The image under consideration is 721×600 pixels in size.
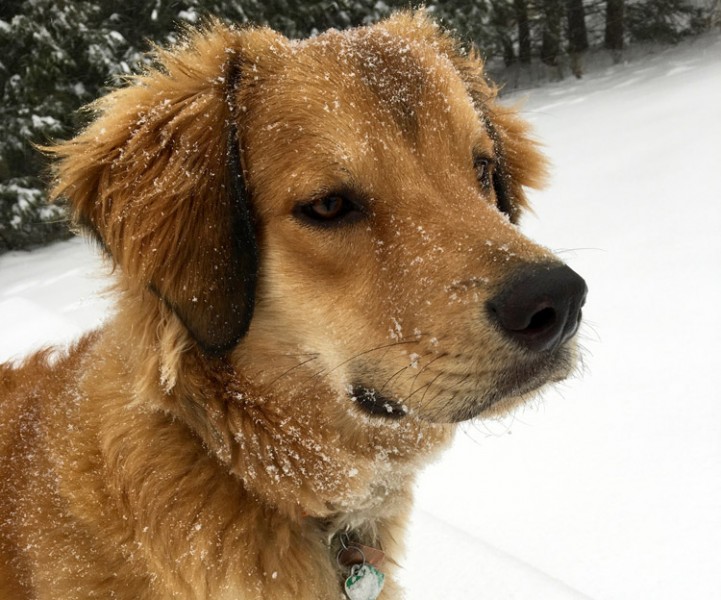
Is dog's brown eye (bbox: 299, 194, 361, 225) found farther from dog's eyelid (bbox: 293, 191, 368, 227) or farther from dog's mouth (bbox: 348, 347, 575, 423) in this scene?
dog's mouth (bbox: 348, 347, 575, 423)

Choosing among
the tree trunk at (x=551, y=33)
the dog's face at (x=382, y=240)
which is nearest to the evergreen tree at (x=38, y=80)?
the dog's face at (x=382, y=240)

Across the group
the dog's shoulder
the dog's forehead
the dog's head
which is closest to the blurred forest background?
the dog's shoulder

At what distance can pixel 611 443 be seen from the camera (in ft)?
12.9

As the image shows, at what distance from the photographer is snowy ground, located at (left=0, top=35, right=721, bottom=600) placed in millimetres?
3068

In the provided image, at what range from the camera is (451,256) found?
69.9 inches

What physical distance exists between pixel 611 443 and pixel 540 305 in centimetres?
274

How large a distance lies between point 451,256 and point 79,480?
4.35 ft

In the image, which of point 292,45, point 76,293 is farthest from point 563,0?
point 292,45

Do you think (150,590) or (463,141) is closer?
(150,590)

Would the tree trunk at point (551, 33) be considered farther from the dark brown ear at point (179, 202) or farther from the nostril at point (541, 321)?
the nostril at point (541, 321)

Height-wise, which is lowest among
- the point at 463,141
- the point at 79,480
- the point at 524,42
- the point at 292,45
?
the point at 524,42

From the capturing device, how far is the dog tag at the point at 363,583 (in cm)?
208

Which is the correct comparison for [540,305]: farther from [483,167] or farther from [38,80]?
[38,80]

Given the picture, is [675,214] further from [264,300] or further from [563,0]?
[563,0]
